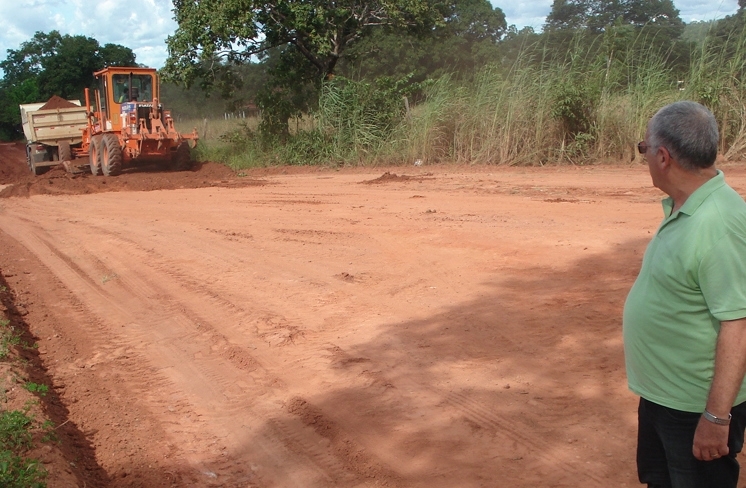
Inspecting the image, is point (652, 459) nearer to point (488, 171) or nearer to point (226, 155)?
point (488, 171)

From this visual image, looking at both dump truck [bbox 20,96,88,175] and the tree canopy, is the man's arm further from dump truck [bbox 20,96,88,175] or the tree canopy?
dump truck [bbox 20,96,88,175]

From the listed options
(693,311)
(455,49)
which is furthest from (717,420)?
(455,49)

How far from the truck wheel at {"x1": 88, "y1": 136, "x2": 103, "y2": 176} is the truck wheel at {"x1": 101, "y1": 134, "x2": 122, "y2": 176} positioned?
27.5 inches

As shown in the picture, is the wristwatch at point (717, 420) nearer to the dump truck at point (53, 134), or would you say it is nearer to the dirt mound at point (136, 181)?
the dirt mound at point (136, 181)

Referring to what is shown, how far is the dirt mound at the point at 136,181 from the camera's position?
674 inches

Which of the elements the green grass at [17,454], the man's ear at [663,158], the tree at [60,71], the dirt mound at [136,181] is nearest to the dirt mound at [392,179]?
the dirt mound at [136,181]

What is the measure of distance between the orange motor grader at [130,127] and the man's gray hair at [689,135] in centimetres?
1753

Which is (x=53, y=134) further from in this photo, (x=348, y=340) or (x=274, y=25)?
(x=348, y=340)

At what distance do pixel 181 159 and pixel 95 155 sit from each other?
2.30 metres

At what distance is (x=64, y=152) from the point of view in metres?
22.5

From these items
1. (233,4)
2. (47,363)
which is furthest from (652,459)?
(233,4)

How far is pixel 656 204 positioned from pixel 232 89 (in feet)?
52.2

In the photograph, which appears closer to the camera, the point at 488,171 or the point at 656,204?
the point at 656,204

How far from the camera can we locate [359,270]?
7.94m
